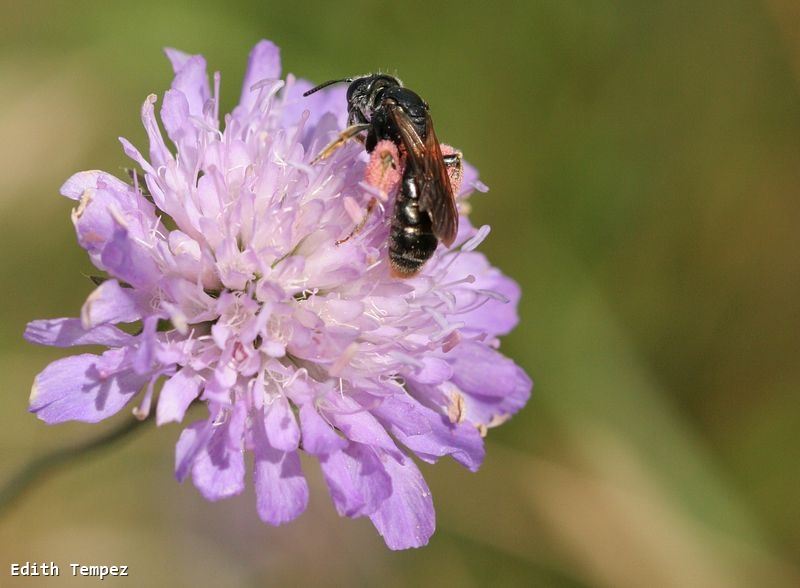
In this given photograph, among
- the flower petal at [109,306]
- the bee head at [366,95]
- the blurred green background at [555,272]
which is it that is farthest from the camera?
the blurred green background at [555,272]

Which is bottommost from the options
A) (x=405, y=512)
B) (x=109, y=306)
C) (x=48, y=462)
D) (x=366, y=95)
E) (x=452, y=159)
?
(x=48, y=462)

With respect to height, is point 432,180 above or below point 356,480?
above

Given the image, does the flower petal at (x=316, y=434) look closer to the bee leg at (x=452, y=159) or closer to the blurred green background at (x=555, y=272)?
the bee leg at (x=452, y=159)

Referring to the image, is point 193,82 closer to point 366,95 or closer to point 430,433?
point 366,95

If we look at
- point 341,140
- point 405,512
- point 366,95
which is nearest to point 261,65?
point 366,95

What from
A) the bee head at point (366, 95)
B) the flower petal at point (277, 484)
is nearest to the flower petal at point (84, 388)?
the flower petal at point (277, 484)

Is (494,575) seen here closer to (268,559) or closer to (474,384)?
(268,559)

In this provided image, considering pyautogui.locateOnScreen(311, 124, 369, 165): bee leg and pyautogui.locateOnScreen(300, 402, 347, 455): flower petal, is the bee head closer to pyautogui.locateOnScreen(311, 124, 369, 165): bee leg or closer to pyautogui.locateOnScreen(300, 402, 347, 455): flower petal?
pyautogui.locateOnScreen(311, 124, 369, 165): bee leg

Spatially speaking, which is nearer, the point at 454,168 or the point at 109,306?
the point at 109,306
